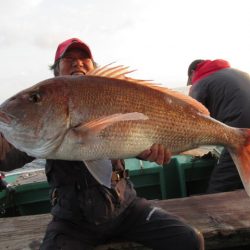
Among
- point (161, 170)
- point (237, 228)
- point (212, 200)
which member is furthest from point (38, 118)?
point (161, 170)

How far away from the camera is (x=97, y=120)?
2.61 meters

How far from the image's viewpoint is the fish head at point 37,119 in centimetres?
260

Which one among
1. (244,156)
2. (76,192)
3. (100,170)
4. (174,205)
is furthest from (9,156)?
(244,156)

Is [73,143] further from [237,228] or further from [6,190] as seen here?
[6,190]

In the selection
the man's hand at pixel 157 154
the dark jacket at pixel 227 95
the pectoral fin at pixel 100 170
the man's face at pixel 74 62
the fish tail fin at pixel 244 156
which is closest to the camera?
the pectoral fin at pixel 100 170

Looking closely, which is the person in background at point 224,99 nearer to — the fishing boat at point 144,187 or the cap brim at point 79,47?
the fishing boat at point 144,187

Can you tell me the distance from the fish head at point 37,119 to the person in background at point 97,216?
2.14ft

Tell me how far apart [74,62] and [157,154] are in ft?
4.26

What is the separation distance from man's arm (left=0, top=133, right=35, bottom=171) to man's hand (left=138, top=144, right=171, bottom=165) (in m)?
1.03

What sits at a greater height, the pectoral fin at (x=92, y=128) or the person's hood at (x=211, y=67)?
the pectoral fin at (x=92, y=128)

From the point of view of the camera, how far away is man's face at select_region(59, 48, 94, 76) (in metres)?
3.74

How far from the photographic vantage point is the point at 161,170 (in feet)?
17.8

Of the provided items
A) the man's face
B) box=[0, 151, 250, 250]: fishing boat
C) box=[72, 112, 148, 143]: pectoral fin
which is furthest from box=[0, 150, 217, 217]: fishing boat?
box=[72, 112, 148, 143]: pectoral fin

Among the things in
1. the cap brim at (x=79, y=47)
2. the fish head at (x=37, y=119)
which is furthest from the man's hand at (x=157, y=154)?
the cap brim at (x=79, y=47)
